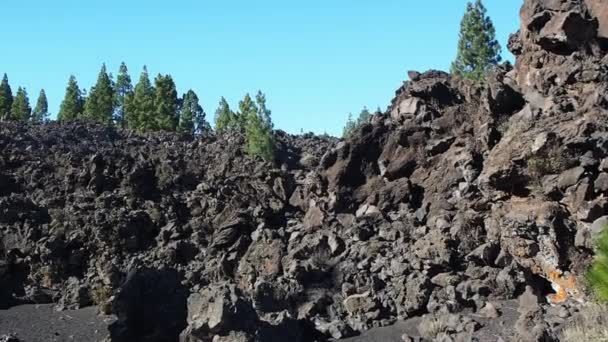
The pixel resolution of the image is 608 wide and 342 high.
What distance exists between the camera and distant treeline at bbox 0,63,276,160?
77688 millimetres

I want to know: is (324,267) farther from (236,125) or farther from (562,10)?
(236,125)

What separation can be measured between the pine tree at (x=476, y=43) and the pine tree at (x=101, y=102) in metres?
53.9

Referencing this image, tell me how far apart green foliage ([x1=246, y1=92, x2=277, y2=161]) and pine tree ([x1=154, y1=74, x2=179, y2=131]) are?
23392mm

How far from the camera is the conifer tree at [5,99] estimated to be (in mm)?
90725

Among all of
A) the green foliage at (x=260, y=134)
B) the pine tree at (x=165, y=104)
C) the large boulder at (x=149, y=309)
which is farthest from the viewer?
the pine tree at (x=165, y=104)

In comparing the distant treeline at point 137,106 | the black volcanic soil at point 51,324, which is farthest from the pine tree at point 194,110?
the black volcanic soil at point 51,324

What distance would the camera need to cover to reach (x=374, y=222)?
103ft

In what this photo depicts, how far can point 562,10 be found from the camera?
27969mm

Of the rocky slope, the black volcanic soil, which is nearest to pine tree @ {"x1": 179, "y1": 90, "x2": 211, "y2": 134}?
the rocky slope

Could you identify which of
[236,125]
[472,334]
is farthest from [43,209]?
[236,125]

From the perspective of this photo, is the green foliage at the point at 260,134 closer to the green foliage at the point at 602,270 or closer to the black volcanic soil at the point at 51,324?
the black volcanic soil at the point at 51,324

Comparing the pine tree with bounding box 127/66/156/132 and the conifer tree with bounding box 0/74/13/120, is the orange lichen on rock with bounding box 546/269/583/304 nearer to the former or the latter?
the pine tree with bounding box 127/66/156/132

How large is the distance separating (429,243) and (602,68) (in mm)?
10125

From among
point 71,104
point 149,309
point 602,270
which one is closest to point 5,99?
point 71,104
